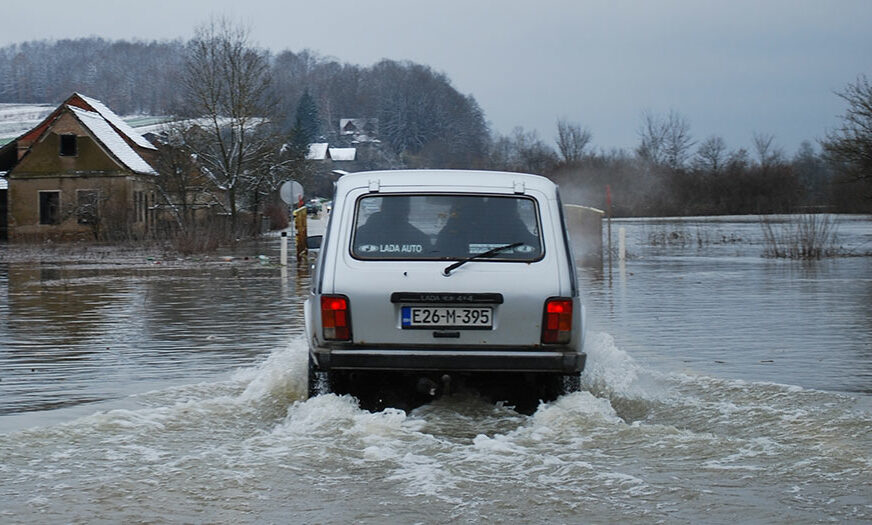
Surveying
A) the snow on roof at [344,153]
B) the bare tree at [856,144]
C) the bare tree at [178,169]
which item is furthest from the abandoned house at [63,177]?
the snow on roof at [344,153]

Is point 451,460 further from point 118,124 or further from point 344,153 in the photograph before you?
point 344,153

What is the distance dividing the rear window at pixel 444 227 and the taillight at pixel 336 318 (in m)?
0.37

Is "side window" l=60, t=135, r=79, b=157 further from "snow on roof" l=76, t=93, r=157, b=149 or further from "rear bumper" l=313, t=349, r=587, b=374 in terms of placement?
"rear bumper" l=313, t=349, r=587, b=374

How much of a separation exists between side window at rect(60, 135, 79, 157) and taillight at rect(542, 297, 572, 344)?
53549 millimetres

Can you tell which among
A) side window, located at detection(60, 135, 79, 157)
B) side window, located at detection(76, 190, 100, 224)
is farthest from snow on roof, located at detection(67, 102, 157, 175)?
side window, located at detection(76, 190, 100, 224)

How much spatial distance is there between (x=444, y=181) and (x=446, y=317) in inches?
43.5

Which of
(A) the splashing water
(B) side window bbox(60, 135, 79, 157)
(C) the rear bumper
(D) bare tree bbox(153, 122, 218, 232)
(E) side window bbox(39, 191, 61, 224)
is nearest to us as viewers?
(A) the splashing water

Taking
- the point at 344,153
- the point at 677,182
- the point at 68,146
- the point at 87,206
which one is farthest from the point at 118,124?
the point at 344,153

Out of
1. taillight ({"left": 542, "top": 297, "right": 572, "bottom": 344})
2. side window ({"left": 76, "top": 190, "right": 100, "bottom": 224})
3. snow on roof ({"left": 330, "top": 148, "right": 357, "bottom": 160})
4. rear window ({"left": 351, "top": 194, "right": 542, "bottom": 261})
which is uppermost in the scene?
snow on roof ({"left": 330, "top": 148, "right": 357, "bottom": 160})

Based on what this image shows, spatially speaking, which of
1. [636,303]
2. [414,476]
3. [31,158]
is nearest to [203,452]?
[414,476]

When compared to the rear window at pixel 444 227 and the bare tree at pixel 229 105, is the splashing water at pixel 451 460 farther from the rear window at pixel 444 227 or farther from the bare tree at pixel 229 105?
the bare tree at pixel 229 105

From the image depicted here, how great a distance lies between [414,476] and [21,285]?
1843cm

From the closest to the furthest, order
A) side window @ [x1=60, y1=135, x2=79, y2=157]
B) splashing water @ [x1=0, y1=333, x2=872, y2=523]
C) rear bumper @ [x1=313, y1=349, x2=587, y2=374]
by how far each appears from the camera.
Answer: splashing water @ [x1=0, y1=333, x2=872, y2=523] < rear bumper @ [x1=313, y1=349, x2=587, y2=374] < side window @ [x1=60, y1=135, x2=79, y2=157]

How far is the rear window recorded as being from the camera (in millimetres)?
7598
